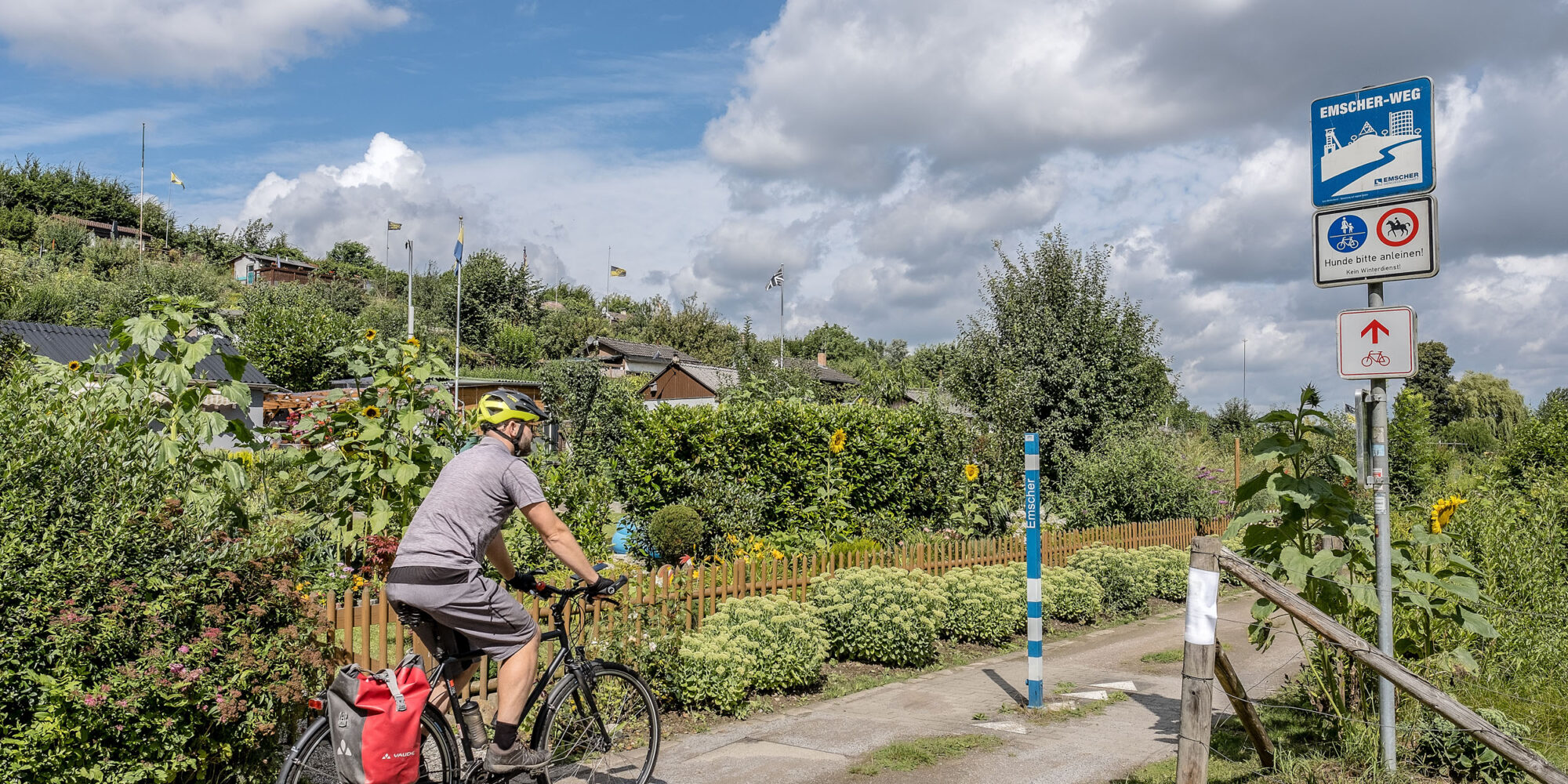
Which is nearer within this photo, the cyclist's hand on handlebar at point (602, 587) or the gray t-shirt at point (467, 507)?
the gray t-shirt at point (467, 507)

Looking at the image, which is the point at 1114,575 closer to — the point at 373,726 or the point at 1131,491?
the point at 1131,491

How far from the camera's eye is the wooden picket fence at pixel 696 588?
573 centimetres

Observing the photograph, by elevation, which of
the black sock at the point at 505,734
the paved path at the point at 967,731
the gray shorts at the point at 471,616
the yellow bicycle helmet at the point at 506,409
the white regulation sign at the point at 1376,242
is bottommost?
the paved path at the point at 967,731

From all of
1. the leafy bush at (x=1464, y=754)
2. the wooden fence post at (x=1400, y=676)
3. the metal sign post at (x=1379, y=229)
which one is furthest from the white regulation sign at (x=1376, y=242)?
the leafy bush at (x=1464, y=754)

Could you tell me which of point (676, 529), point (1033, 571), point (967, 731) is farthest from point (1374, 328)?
point (676, 529)

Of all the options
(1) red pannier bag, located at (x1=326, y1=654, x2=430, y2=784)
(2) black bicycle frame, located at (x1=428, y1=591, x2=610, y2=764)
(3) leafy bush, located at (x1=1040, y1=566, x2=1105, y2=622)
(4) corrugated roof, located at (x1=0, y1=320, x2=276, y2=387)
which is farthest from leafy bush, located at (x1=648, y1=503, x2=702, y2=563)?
(4) corrugated roof, located at (x1=0, y1=320, x2=276, y2=387)

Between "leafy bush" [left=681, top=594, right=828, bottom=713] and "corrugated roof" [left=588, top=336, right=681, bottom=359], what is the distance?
55.4 m

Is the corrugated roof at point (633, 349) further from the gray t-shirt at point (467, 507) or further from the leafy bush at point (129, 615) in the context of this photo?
the gray t-shirt at point (467, 507)

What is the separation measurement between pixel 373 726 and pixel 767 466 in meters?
9.82

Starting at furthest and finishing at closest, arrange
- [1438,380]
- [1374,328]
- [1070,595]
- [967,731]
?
[1438,380], [1070,595], [967,731], [1374,328]

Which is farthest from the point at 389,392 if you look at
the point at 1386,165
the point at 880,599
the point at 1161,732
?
the point at 1386,165

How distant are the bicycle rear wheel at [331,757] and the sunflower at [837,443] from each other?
9599 mm

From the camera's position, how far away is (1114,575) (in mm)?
12695

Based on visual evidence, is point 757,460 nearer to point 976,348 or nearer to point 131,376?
point 976,348
